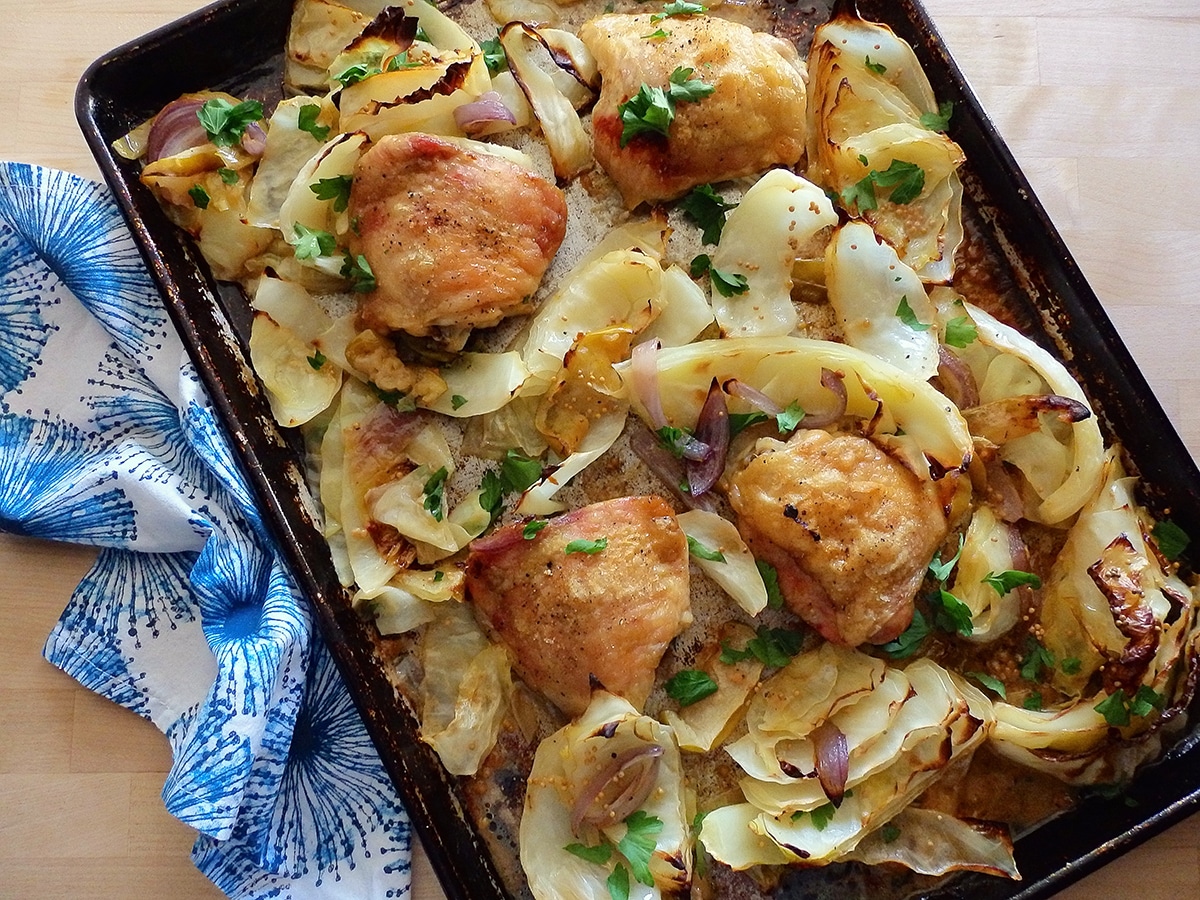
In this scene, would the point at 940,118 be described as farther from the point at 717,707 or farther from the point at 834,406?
the point at 717,707

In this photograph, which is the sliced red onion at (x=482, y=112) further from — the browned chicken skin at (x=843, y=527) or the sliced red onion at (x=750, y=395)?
the browned chicken skin at (x=843, y=527)

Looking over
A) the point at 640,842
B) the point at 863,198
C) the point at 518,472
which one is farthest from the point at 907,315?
the point at 640,842

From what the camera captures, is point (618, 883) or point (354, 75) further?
point (354, 75)

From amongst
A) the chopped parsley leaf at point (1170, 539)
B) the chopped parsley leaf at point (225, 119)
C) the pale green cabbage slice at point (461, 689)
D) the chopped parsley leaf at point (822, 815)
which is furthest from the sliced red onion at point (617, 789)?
the chopped parsley leaf at point (225, 119)

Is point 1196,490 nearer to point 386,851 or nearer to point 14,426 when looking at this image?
point 386,851

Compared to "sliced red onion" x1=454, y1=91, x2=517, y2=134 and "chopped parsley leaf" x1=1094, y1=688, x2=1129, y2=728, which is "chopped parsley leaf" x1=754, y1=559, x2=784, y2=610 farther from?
"sliced red onion" x1=454, y1=91, x2=517, y2=134
